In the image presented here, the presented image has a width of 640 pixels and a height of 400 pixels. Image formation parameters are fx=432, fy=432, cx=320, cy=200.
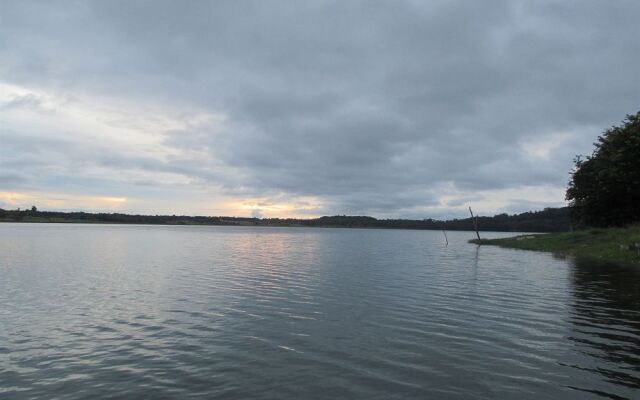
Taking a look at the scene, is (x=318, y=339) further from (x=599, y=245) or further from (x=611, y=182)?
(x=611, y=182)

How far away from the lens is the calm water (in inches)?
504

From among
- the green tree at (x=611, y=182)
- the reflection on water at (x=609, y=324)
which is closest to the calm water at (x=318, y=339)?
the reflection on water at (x=609, y=324)

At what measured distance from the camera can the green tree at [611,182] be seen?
6266 centimetres

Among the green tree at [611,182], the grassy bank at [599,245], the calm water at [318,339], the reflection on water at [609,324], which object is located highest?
the green tree at [611,182]

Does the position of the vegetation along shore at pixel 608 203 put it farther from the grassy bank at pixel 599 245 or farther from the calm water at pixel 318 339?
the calm water at pixel 318 339

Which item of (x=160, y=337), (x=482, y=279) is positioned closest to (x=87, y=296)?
(x=160, y=337)

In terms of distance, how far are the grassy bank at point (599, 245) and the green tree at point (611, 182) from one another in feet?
21.1

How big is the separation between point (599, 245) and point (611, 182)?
12.7m

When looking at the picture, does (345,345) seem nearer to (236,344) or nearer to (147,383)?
(236,344)

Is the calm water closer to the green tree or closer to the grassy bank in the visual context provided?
the grassy bank

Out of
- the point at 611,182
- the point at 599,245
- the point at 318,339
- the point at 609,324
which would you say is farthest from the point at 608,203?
the point at 318,339

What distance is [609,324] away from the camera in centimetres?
2039

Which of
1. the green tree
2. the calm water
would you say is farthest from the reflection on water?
the green tree

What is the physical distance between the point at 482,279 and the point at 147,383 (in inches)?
1221
